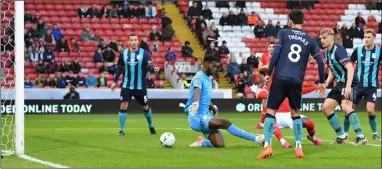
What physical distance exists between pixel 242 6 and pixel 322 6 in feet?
14.4

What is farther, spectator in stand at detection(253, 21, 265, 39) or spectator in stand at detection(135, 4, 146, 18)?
spectator in stand at detection(253, 21, 265, 39)

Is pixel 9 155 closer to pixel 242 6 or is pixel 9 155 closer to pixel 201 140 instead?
pixel 201 140

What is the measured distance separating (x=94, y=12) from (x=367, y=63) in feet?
60.5

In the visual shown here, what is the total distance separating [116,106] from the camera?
86.0ft

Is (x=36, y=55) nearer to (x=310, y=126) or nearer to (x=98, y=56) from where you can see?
(x=98, y=56)

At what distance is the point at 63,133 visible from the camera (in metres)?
16.5

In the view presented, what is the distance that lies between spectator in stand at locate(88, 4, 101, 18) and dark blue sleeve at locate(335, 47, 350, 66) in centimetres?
1946

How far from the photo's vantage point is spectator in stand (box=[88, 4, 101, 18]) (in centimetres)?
3181

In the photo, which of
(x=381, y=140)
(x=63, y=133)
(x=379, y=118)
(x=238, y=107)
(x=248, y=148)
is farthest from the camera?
(x=238, y=107)

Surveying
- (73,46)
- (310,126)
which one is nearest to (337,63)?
(310,126)

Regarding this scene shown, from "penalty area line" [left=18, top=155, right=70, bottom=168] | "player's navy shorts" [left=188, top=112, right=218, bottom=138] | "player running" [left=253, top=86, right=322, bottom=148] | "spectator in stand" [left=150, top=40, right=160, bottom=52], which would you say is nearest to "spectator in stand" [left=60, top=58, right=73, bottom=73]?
"spectator in stand" [left=150, top=40, right=160, bottom=52]

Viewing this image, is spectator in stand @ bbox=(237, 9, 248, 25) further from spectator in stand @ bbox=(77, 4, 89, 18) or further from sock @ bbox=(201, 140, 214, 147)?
sock @ bbox=(201, 140, 214, 147)

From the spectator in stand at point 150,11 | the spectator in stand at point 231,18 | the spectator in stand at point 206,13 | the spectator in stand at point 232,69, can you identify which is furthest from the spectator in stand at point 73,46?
the spectator in stand at point 231,18

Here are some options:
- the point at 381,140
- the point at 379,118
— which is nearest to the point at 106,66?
the point at 379,118
